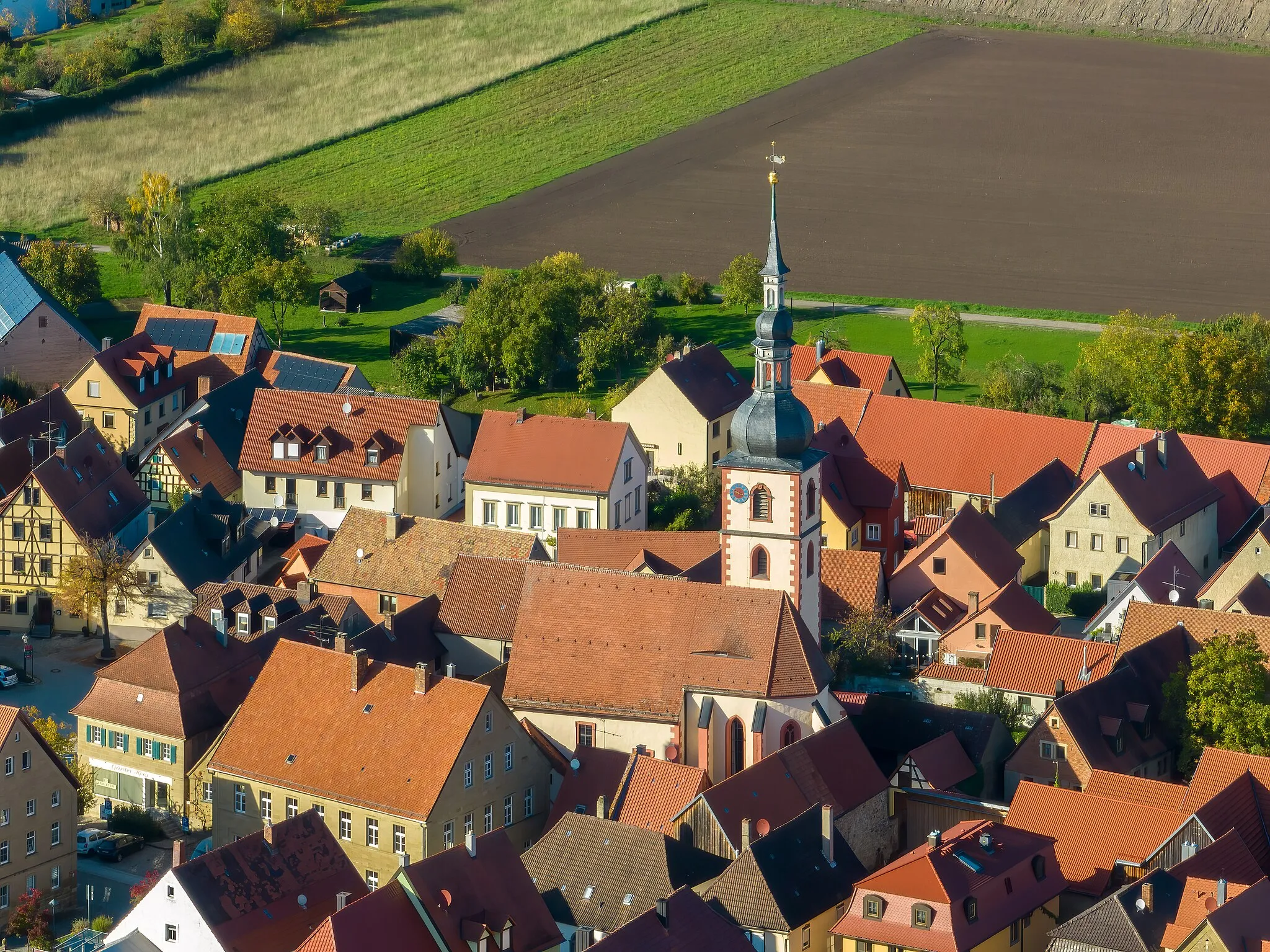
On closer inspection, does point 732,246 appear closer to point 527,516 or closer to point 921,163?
point 921,163

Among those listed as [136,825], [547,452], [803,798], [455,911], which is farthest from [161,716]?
[547,452]

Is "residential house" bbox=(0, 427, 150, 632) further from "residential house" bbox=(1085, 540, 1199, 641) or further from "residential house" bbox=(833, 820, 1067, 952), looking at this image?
"residential house" bbox=(833, 820, 1067, 952)

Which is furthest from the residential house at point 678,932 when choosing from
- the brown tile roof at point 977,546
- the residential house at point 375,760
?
the brown tile roof at point 977,546

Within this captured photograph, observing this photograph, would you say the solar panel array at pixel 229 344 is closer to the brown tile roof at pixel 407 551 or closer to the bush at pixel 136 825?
the brown tile roof at pixel 407 551

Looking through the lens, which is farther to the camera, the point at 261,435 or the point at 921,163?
the point at 921,163

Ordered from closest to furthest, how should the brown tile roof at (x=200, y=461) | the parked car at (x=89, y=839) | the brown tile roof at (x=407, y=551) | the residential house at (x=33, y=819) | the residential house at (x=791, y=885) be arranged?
the residential house at (x=791, y=885), the residential house at (x=33, y=819), the parked car at (x=89, y=839), the brown tile roof at (x=407, y=551), the brown tile roof at (x=200, y=461)

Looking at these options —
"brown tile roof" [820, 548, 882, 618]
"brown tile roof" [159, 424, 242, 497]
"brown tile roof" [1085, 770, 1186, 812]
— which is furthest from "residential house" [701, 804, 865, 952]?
"brown tile roof" [159, 424, 242, 497]

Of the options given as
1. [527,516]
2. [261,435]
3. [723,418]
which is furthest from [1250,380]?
[261,435]
